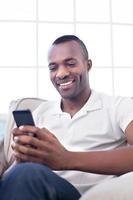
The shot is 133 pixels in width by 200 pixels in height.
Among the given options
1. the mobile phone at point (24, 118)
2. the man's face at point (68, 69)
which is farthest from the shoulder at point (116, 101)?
the mobile phone at point (24, 118)

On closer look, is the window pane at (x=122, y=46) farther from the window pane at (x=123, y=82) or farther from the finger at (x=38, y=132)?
the finger at (x=38, y=132)

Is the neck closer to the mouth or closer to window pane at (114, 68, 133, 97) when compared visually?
the mouth

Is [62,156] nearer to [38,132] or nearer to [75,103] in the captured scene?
[38,132]

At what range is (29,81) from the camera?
2344 mm

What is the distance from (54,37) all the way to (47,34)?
50 mm

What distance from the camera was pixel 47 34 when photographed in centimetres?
239

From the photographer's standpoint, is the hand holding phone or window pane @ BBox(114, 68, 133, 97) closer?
the hand holding phone

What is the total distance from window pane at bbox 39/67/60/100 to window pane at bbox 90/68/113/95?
0.27 m

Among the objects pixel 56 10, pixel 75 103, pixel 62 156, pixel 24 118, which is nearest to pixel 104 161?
pixel 62 156

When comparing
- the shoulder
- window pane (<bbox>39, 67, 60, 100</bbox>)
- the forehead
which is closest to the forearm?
the shoulder

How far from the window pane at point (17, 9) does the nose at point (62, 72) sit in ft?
3.19

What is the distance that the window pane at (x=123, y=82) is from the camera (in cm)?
243

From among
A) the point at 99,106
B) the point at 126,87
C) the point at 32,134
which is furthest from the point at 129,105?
the point at 126,87

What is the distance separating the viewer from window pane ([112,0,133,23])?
8.13 feet
